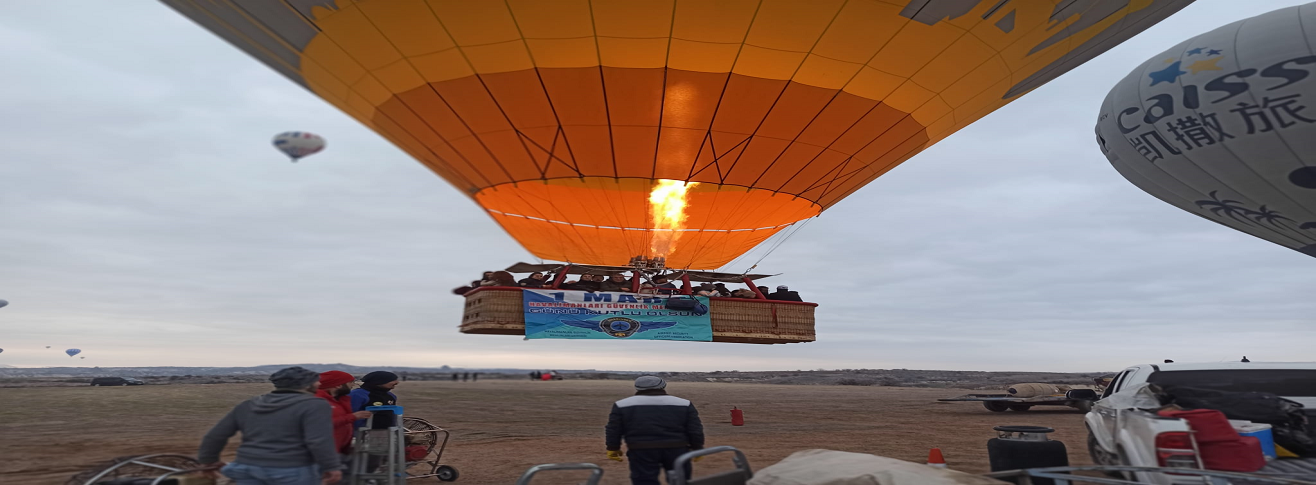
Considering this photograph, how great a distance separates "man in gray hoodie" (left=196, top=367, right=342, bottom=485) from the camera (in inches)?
150

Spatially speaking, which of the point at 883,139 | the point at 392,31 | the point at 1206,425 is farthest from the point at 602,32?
the point at 1206,425

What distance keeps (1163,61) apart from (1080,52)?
9511mm

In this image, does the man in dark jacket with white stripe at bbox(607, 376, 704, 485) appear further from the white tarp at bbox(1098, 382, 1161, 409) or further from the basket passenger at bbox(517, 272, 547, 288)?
the basket passenger at bbox(517, 272, 547, 288)

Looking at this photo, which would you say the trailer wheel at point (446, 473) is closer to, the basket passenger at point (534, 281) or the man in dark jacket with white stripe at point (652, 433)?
the basket passenger at point (534, 281)

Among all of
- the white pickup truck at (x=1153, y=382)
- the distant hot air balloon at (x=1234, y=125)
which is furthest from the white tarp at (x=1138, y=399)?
the distant hot air balloon at (x=1234, y=125)

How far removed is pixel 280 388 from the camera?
394 cm

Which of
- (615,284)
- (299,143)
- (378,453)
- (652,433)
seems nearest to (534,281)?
(615,284)

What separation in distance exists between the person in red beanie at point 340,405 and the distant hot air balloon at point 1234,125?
1815cm

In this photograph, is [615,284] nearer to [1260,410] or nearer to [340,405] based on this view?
[340,405]

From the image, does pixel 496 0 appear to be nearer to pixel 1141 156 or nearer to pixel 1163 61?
pixel 1163 61

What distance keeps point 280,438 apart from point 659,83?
626 centimetres

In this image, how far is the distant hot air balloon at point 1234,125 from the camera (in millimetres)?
14531

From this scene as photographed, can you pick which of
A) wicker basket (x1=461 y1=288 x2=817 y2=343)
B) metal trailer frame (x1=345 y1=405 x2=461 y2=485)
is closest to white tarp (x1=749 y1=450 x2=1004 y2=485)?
metal trailer frame (x1=345 y1=405 x2=461 y2=485)

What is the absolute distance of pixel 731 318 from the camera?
408 inches
